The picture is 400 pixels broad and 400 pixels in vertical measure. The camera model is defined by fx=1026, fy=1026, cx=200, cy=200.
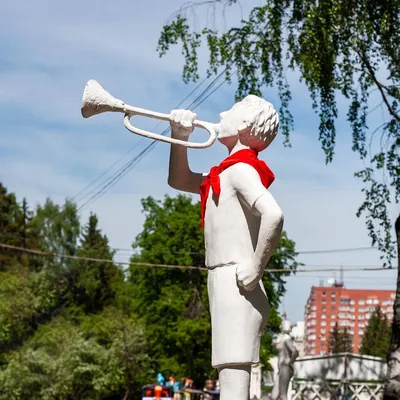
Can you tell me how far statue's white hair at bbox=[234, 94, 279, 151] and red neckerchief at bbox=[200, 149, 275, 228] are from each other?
83 mm

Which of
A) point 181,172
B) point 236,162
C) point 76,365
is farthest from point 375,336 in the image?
point 236,162

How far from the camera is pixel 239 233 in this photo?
573 centimetres

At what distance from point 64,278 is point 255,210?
47820 mm

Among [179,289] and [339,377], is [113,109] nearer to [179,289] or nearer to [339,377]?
[339,377]

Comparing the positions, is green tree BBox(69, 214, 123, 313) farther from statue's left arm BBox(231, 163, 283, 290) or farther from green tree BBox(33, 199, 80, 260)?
statue's left arm BBox(231, 163, 283, 290)

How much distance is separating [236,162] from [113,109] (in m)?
0.77

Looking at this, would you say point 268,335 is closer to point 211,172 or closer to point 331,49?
point 331,49

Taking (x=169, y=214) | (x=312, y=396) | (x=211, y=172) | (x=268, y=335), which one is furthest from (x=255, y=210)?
(x=169, y=214)

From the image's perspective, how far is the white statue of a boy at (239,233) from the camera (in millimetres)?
5574

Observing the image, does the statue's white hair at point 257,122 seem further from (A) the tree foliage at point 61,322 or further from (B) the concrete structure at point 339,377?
(A) the tree foliage at point 61,322

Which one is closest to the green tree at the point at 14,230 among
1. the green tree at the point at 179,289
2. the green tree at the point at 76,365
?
the green tree at the point at 76,365

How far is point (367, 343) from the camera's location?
9419cm

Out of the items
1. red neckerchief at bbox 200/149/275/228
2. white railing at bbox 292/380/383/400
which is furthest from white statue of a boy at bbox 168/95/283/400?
white railing at bbox 292/380/383/400

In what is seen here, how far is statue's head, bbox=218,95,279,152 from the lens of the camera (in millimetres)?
5848
